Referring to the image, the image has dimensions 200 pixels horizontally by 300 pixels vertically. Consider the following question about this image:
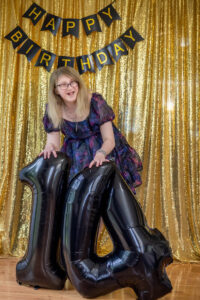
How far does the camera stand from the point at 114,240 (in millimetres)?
1564

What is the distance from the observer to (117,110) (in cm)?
271

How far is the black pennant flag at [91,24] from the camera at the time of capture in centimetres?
269

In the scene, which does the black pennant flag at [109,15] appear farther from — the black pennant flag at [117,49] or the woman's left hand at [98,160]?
the woman's left hand at [98,160]

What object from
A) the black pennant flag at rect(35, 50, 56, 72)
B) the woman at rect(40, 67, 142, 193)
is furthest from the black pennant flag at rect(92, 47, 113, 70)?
the woman at rect(40, 67, 142, 193)

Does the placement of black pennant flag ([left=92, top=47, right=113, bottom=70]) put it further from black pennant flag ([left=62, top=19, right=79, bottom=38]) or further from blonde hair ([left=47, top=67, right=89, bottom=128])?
blonde hair ([left=47, top=67, right=89, bottom=128])

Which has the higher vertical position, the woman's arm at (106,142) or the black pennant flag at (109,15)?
the black pennant flag at (109,15)

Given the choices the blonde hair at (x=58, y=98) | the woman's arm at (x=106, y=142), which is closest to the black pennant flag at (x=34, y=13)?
the blonde hair at (x=58, y=98)

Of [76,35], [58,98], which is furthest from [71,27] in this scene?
[58,98]

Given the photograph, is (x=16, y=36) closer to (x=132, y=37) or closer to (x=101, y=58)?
(x=101, y=58)

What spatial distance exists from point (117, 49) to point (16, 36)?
0.81 m

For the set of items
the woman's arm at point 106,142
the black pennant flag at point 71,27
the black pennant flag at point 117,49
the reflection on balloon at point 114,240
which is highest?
the black pennant flag at point 71,27

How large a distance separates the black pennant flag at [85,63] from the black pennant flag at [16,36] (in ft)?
1.56

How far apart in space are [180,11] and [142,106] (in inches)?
30.9

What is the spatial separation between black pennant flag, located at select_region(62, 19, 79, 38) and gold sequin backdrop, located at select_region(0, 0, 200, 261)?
0.18 ft
